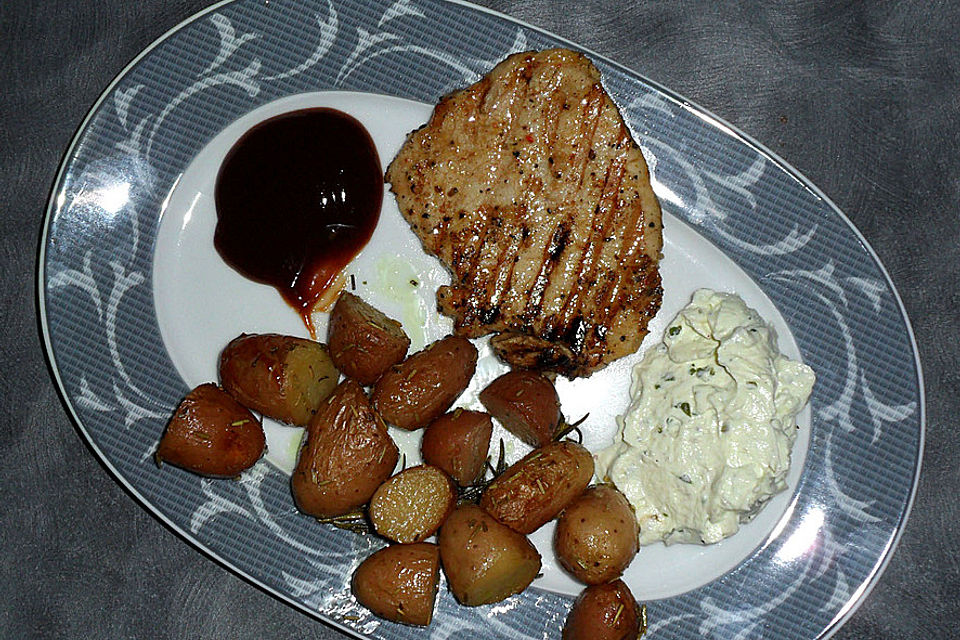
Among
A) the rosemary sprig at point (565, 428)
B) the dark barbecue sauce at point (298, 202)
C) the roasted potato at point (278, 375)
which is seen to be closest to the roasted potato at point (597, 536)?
the rosemary sprig at point (565, 428)

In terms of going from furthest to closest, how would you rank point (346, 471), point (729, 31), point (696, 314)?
point (729, 31) < point (696, 314) < point (346, 471)

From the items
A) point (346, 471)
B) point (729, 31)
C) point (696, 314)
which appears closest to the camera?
point (346, 471)

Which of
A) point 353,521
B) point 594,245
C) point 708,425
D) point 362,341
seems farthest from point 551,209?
point 353,521

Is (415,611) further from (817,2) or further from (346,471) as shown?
(817,2)

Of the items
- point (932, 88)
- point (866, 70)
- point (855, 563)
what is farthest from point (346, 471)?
point (932, 88)

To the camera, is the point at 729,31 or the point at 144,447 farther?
the point at 729,31

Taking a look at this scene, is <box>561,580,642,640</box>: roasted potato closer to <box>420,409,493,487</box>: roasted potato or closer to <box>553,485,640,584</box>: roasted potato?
<box>553,485,640,584</box>: roasted potato
